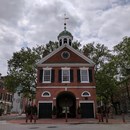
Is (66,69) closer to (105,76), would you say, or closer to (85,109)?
(85,109)

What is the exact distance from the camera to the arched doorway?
2917 cm

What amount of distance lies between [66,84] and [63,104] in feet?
9.88

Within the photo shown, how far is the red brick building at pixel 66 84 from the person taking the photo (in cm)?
2772

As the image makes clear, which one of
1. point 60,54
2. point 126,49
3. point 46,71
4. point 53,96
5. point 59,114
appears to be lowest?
point 59,114

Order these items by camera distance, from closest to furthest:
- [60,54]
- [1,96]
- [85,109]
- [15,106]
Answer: [85,109], [60,54], [1,96], [15,106]

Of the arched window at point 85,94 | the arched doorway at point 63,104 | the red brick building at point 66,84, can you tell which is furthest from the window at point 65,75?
the arched window at point 85,94

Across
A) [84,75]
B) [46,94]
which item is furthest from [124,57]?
[46,94]

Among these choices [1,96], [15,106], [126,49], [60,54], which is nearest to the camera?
[60,54]

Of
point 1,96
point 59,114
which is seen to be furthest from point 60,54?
point 1,96

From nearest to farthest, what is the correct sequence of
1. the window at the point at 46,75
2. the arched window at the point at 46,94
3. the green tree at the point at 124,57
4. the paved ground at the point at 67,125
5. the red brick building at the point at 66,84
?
the paved ground at the point at 67,125, the red brick building at the point at 66,84, the arched window at the point at 46,94, the window at the point at 46,75, the green tree at the point at 124,57

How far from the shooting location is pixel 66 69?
95.8ft

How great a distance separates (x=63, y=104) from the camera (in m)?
29.3

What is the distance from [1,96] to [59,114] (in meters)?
30.4

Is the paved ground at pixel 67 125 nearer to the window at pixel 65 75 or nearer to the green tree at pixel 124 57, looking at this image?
the window at pixel 65 75
